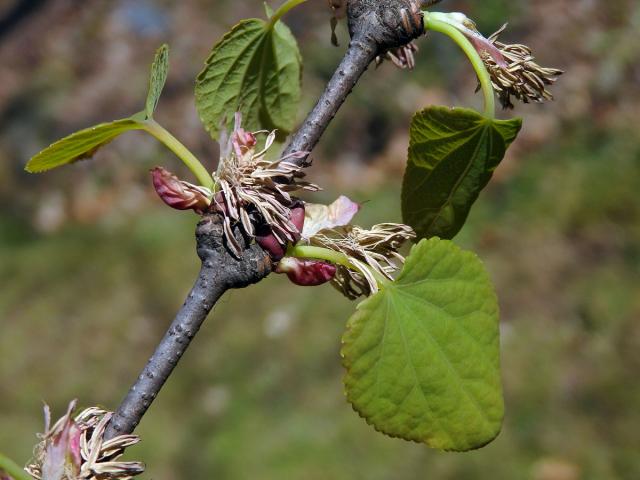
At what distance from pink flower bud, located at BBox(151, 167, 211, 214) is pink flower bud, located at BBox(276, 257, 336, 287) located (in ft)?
0.23

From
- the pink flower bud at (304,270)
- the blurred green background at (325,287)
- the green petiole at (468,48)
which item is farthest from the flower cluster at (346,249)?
the blurred green background at (325,287)

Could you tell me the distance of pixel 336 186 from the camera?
120 inches

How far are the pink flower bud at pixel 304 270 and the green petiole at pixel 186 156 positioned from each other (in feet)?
0.25

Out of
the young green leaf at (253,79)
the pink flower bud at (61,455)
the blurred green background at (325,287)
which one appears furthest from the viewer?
the blurred green background at (325,287)

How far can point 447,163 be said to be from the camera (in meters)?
0.65

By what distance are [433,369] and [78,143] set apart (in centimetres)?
30

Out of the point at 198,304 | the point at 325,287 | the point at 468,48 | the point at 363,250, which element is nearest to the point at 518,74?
the point at 468,48

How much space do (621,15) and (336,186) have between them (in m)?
1.28

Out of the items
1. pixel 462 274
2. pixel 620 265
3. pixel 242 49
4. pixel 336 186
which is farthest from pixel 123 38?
pixel 462 274

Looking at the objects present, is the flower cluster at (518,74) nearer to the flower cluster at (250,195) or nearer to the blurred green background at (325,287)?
the flower cluster at (250,195)

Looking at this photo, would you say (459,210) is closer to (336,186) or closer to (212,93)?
(212,93)

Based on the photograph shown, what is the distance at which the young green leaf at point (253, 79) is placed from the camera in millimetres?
734

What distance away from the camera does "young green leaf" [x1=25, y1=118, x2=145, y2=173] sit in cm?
58

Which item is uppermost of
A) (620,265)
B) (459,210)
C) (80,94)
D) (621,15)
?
(621,15)
